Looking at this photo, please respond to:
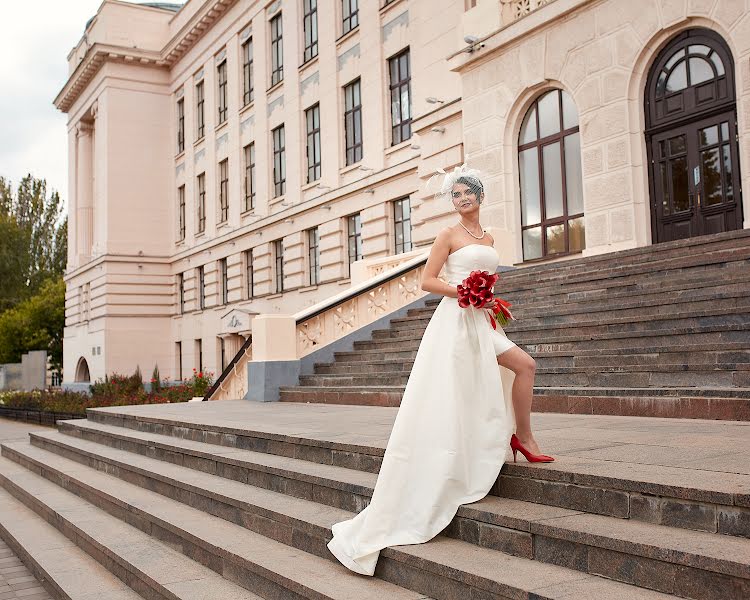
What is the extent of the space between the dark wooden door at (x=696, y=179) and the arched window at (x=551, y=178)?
79.9 inches

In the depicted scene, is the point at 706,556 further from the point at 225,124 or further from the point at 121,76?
the point at 121,76

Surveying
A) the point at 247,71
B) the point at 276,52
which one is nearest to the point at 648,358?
the point at 276,52

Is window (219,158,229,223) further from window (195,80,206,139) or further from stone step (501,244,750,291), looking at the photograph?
stone step (501,244,750,291)

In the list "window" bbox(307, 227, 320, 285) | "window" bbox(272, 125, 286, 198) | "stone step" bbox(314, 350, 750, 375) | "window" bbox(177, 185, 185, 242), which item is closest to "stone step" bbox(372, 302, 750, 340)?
"stone step" bbox(314, 350, 750, 375)

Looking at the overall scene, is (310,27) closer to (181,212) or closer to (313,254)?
(313,254)

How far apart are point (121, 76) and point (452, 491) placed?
4070 centimetres

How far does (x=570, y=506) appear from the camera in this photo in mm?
4379

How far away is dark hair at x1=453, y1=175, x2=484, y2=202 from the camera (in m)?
5.07

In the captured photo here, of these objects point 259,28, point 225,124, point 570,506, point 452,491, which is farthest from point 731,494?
point 225,124

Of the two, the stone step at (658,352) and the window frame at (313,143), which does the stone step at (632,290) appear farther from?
the window frame at (313,143)

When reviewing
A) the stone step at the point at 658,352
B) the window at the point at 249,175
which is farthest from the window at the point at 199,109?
the stone step at the point at 658,352

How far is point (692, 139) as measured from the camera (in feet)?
47.4

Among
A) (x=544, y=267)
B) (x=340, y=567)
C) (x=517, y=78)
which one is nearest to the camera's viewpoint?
(x=340, y=567)

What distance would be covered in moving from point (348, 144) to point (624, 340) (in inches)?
736
